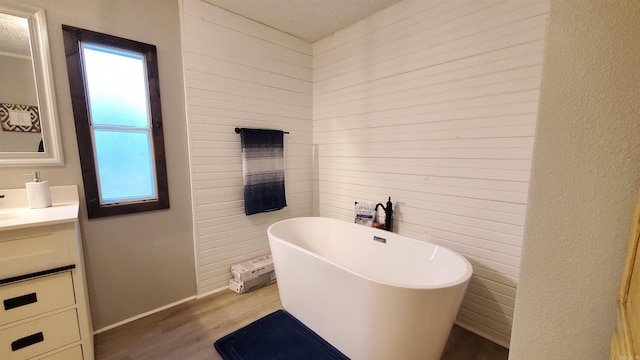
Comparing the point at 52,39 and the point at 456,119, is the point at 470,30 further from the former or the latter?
the point at 52,39

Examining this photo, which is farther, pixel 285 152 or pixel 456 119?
pixel 285 152

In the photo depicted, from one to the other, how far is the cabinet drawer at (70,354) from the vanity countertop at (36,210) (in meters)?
0.78

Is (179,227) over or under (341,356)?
over

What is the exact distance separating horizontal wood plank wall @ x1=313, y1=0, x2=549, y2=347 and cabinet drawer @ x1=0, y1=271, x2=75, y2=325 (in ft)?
7.60

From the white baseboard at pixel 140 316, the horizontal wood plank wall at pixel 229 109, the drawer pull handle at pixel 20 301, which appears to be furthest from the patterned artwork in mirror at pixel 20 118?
the white baseboard at pixel 140 316

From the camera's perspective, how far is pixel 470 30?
1803 mm

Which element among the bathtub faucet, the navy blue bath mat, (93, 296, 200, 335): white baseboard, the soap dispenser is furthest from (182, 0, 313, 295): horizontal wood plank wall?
the bathtub faucet

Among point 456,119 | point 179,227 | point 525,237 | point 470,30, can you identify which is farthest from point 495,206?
point 179,227

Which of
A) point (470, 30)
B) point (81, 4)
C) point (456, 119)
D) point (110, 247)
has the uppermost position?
point (81, 4)

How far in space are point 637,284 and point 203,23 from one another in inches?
113

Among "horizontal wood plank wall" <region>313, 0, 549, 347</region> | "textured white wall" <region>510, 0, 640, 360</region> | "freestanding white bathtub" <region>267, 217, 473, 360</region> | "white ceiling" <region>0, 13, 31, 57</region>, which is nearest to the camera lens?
"textured white wall" <region>510, 0, 640, 360</region>

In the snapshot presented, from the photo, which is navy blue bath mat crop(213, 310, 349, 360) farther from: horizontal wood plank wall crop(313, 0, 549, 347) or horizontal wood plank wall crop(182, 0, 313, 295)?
horizontal wood plank wall crop(313, 0, 549, 347)

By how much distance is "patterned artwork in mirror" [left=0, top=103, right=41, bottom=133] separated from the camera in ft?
5.01

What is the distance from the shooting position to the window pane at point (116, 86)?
5.93 feet
